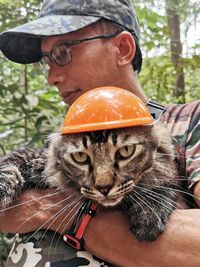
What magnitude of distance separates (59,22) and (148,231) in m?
0.88

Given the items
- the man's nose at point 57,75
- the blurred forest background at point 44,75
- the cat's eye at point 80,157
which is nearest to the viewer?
the cat's eye at point 80,157

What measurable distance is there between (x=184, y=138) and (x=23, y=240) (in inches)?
27.0

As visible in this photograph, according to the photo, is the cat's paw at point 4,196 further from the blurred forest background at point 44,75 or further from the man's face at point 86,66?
the blurred forest background at point 44,75

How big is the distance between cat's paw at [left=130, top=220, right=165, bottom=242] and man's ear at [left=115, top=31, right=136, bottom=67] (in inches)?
29.5

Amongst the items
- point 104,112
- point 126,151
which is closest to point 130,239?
point 126,151

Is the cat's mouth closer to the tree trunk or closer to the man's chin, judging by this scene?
the man's chin

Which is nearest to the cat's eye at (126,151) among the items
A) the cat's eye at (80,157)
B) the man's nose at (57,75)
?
the cat's eye at (80,157)

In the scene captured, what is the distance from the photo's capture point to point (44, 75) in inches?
129

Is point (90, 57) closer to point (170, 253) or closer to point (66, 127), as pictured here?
point (66, 127)

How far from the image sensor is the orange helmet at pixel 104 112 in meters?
1.27

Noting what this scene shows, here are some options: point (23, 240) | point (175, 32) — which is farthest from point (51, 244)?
point (175, 32)

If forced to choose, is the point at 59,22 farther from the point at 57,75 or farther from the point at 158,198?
the point at 158,198

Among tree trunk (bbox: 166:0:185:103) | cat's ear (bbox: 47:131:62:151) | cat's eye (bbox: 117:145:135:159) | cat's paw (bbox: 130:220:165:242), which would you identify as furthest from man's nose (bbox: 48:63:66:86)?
tree trunk (bbox: 166:0:185:103)

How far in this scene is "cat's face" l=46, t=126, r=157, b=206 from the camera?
1315 millimetres
